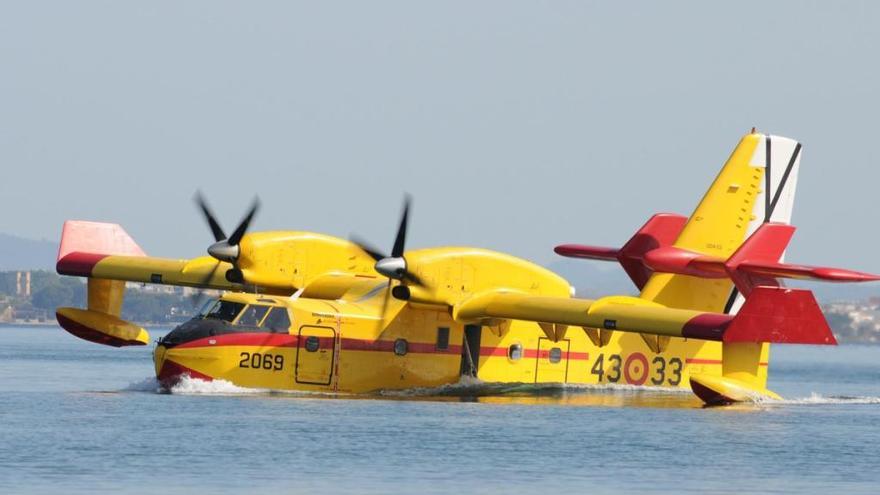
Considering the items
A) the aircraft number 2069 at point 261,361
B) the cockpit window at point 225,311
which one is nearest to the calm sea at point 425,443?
the aircraft number 2069 at point 261,361

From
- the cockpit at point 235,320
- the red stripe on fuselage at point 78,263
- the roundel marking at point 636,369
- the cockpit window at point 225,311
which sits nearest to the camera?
the cockpit at point 235,320

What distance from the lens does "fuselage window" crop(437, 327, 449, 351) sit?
39.7 m

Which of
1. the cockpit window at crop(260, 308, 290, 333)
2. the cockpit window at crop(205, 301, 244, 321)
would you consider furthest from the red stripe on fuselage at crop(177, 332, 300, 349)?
the cockpit window at crop(205, 301, 244, 321)

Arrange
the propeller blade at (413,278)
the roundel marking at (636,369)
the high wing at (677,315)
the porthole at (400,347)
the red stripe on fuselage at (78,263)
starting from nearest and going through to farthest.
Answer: the high wing at (677,315) → the propeller blade at (413,278) → the porthole at (400,347) → the roundel marking at (636,369) → the red stripe on fuselage at (78,263)

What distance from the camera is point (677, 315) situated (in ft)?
119

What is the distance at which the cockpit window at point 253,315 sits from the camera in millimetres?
36719

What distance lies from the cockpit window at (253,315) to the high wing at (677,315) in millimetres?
4511

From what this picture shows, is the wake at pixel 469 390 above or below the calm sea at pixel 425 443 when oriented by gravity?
above

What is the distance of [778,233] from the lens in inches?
1537

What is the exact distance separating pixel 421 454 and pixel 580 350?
46.2 feet

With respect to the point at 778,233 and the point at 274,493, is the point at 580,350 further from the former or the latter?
the point at 274,493

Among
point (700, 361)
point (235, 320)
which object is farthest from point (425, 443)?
point (700, 361)

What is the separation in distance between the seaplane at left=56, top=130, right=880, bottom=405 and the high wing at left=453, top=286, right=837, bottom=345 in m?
0.04

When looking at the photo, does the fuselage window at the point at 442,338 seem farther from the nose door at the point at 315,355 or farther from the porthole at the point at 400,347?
the nose door at the point at 315,355
